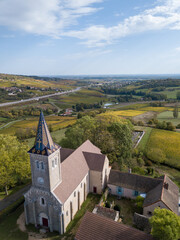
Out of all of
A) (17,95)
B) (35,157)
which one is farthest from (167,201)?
(17,95)

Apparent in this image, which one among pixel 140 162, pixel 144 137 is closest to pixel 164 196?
pixel 140 162

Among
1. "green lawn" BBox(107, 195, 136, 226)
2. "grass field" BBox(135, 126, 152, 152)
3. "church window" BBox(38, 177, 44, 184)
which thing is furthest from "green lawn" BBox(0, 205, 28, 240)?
"grass field" BBox(135, 126, 152, 152)

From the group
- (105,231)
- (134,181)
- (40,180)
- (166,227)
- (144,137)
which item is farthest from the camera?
(144,137)

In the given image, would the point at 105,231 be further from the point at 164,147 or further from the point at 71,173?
the point at 164,147

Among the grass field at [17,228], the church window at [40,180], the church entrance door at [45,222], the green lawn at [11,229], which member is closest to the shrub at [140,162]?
the grass field at [17,228]

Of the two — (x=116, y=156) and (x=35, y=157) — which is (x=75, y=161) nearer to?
(x=35, y=157)

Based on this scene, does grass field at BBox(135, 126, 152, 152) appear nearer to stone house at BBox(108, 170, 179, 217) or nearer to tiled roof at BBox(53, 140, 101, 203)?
stone house at BBox(108, 170, 179, 217)
